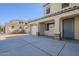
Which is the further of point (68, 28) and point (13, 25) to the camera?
point (13, 25)

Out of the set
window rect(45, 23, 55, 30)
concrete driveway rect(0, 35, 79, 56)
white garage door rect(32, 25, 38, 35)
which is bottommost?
concrete driveway rect(0, 35, 79, 56)

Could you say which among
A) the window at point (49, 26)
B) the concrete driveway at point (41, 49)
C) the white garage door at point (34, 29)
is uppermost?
the window at point (49, 26)

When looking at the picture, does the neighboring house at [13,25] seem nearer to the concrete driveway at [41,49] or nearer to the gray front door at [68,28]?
the gray front door at [68,28]

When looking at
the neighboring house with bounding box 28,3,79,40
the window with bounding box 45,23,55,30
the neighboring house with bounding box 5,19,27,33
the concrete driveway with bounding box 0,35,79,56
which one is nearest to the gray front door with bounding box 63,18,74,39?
the neighboring house with bounding box 28,3,79,40

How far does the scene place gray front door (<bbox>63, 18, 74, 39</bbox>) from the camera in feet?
48.2

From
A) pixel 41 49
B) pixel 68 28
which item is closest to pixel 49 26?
pixel 68 28

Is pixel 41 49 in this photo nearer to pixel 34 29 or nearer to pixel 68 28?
pixel 68 28

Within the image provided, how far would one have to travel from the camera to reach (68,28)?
15250 millimetres

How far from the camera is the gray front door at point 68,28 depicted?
48.2 feet

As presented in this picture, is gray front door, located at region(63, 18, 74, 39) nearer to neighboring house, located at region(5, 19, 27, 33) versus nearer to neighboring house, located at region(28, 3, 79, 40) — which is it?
neighboring house, located at region(28, 3, 79, 40)

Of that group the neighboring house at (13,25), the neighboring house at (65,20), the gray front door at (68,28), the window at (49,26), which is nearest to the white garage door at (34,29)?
the window at (49,26)

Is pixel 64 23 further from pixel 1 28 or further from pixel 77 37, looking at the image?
pixel 1 28

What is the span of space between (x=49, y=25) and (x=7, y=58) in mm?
13869

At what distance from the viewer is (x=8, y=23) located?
34469mm
